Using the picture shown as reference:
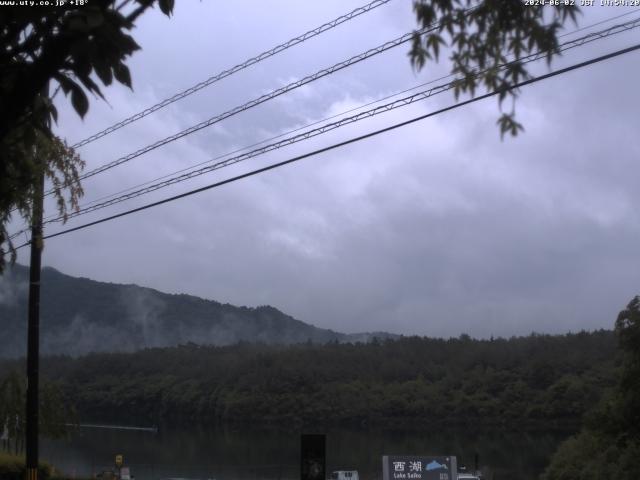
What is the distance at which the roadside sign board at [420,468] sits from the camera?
2011cm

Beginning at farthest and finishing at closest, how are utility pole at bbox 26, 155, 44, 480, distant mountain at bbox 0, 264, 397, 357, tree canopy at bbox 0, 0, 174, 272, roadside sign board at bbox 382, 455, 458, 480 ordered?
1. distant mountain at bbox 0, 264, 397, 357
2. roadside sign board at bbox 382, 455, 458, 480
3. utility pole at bbox 26, 155, 44, 480
4. tree canopy at bbox 0, 0, 174, 272

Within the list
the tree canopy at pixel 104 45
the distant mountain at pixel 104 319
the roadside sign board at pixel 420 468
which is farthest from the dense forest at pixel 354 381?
the tree canopy at pixel 104 45

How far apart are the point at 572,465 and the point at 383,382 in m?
82.6

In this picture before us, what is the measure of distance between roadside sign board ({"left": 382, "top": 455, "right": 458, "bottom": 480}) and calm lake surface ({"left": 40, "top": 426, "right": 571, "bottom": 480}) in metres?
28.3

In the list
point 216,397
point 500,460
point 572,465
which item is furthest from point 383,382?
point 572,465

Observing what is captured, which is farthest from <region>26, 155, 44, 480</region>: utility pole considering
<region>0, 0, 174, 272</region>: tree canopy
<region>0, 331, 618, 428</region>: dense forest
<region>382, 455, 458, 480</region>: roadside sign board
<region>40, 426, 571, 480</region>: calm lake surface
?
<region>0, 331, 618, 428</region>: dense forest

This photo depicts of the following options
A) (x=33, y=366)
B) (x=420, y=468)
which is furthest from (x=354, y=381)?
(x=33, y=366)

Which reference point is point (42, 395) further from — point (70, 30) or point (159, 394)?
point (159, 394)

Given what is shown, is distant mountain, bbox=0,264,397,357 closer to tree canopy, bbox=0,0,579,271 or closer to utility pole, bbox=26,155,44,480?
utility pole, bbox=26,155,44,480

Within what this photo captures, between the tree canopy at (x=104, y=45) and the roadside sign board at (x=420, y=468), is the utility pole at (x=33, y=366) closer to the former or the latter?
the roadside sign board at (x=420, y=468)

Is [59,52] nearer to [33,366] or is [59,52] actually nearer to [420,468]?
[33,366]

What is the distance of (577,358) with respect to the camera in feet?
302

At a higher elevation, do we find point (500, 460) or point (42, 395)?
point (42, 395)

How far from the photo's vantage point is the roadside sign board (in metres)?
20.1
